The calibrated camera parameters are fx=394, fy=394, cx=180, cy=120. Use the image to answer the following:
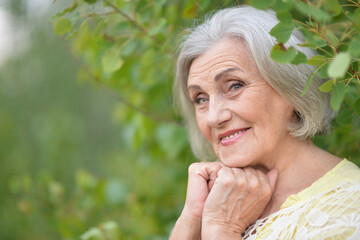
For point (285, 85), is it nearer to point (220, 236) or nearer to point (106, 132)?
point (220, 236)

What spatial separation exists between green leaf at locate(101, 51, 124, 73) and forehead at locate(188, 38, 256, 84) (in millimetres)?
483

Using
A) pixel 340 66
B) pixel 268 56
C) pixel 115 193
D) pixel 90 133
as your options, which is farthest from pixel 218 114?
pixel 90 133

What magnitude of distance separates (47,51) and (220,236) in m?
7.16

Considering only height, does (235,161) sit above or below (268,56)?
below

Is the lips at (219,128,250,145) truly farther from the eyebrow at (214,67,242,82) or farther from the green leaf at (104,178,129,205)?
the green leaf at (104,178,129,205)

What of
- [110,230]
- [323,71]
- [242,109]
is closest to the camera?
[323,71]

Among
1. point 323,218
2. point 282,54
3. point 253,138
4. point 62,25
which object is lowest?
point 323,218

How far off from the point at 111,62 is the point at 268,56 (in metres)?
0.92

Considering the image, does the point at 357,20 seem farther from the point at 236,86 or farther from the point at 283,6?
the point at 236,86

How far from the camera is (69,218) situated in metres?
3.37

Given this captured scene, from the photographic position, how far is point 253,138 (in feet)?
6.20

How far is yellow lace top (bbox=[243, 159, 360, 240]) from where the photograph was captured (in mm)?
1543

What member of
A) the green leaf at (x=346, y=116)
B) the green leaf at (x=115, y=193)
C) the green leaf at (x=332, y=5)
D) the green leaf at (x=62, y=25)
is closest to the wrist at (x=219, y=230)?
the green leaf at (x=346, y=116)

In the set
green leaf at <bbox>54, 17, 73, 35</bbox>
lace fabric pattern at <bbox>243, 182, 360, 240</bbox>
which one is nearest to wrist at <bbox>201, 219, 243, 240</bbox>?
lace fabric pattern at <bbox>243, 182, 360, 240</bbox>
